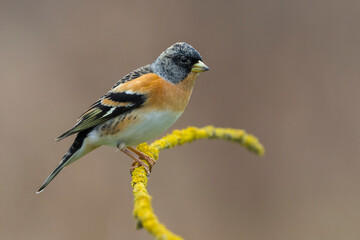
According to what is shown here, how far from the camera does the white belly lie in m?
2.26

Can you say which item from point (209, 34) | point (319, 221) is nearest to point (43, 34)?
point (209, 34)

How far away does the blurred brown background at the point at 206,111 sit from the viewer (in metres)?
3.61

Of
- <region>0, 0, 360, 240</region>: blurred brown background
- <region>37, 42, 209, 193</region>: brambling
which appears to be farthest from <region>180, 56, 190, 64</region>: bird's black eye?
<region>0, 0, 360, 240</region>: blurred brown background

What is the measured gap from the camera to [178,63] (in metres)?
2.40

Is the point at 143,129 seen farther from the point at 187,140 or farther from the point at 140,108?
the point at 187,140

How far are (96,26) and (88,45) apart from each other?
0.61ft

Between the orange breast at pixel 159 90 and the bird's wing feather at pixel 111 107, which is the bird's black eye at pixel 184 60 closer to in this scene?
the orange breast at pixel 159 90

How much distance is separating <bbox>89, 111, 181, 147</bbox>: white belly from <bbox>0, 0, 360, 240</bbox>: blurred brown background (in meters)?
1.33

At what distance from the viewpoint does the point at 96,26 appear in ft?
13.6

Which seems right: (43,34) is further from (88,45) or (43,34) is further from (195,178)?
(195,178)

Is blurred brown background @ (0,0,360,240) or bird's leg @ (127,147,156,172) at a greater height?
blurred brown background @ (0,0,360,240)

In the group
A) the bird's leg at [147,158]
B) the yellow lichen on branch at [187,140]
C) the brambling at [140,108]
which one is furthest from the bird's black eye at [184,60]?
the bird's leg at [147,158]

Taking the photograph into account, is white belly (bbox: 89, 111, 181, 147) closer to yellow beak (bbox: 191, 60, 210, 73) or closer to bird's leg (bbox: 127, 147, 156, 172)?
bird's leg (bbox: 127, 147, 156, 172)

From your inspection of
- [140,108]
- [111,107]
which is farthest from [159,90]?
[111,107]
